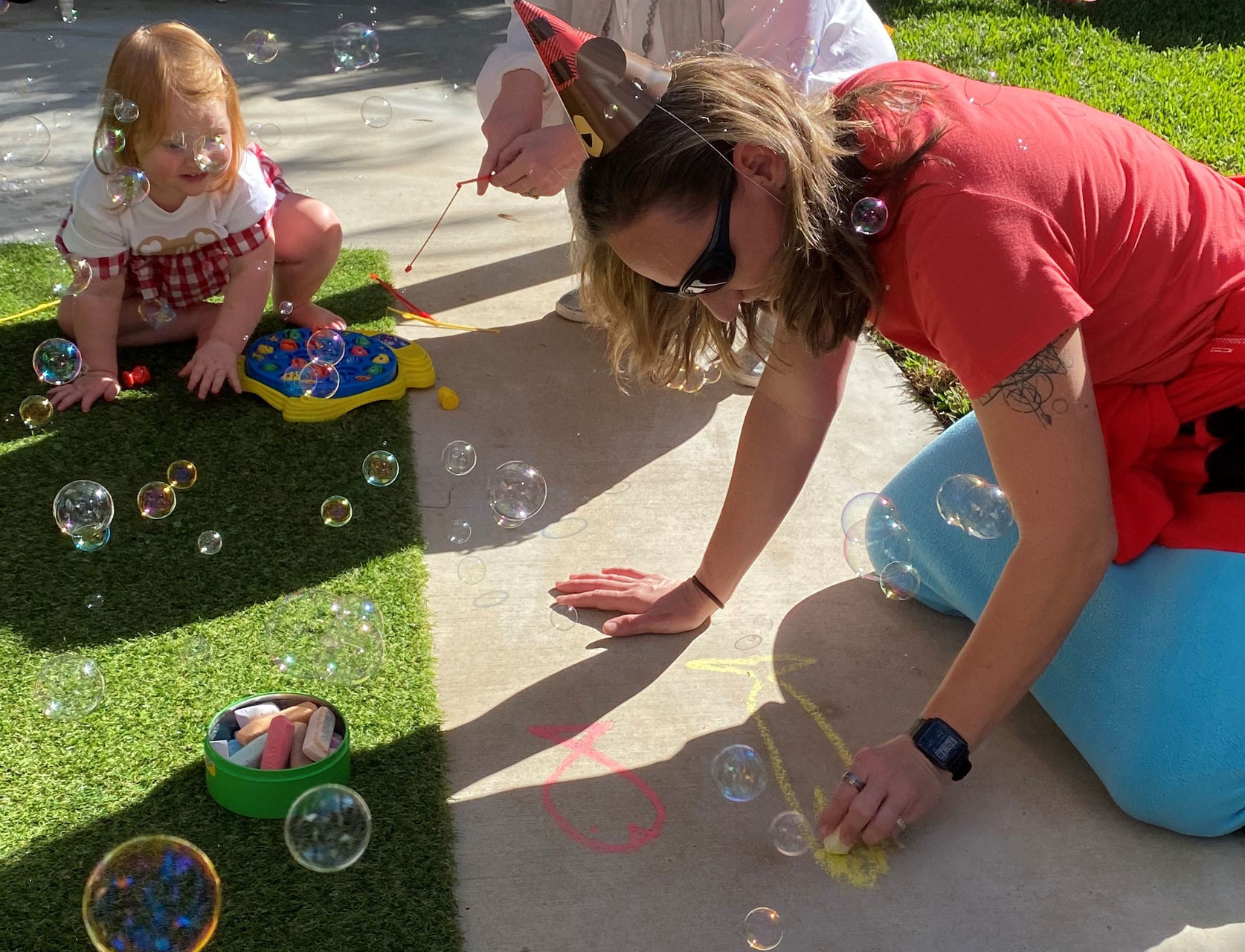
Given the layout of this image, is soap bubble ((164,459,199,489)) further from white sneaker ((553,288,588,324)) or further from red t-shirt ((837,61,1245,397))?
red t-shirt ((837,61,1245,397))

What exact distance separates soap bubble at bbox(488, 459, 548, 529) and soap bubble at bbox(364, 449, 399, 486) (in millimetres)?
266

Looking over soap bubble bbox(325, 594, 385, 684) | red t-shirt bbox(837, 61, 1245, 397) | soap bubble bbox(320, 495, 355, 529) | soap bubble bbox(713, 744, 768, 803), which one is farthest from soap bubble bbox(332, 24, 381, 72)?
soap bubble bbox(713, 744, 768, 803)

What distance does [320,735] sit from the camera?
7.36 feet

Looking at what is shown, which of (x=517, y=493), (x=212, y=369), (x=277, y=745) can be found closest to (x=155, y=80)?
(x=212, y=369)

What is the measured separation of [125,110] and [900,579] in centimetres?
239

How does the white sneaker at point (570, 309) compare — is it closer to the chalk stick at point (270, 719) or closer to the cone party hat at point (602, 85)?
the chalk stick at point (270, 719)

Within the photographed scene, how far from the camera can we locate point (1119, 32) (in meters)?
7.12

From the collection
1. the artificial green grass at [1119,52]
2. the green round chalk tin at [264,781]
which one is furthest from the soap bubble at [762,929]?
the artificial green grass at [1119,52]

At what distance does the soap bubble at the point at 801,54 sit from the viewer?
316 centimetres

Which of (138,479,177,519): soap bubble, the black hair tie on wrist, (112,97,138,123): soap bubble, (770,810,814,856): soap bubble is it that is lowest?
the black hair tie on wrist

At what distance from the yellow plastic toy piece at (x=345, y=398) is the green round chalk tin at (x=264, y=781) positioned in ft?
4.50

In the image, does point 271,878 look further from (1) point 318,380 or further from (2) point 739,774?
(1) point 318,380

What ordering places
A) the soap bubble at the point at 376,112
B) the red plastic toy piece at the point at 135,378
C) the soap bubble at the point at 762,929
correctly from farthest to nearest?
1. the soap bubble at the point at 376,112
2. the red plastic toy piece at the point at 135,378
3. the soap bubble at the point at 762,929

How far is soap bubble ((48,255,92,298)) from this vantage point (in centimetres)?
348
